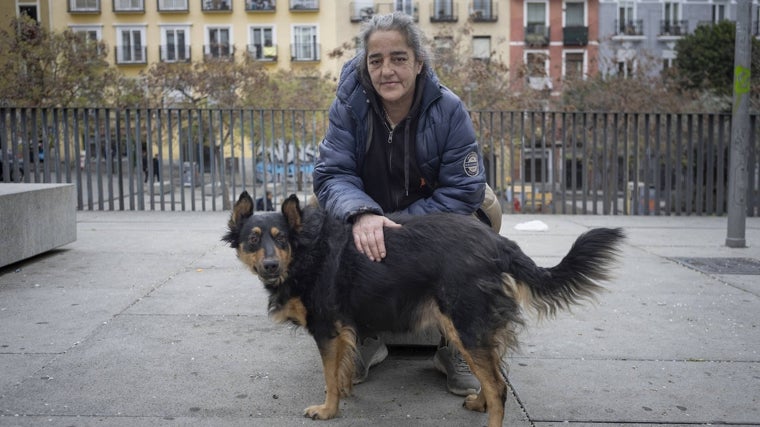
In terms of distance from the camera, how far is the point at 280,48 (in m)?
45.9

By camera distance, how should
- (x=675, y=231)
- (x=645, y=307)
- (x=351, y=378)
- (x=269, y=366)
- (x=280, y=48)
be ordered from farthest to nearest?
(x=280, y=48)
(x=675, y=231)
(x=645, y=307)
(x=269, y=366)
(x=351, y=378)

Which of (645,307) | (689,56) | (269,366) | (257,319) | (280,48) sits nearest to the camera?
(269,366)

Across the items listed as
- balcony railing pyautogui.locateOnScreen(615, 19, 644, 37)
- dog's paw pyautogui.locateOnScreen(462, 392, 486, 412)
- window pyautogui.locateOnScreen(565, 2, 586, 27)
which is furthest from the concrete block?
window pyautogui.locateOnScreen(565, 2, 586, 27)

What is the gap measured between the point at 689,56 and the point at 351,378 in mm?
36826

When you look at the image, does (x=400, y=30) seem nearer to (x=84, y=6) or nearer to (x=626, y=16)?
(x=84, y=6)

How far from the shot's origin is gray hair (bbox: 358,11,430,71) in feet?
12.7

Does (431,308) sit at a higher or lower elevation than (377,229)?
lower

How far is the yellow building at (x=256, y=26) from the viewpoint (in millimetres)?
40625

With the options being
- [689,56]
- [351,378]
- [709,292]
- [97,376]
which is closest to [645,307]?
[709,292]

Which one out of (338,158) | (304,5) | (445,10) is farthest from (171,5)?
(338,158)

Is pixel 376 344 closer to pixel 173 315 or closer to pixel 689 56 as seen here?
pixel 173 315

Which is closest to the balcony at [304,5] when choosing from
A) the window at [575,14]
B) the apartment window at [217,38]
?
the apartment window at [217,38]

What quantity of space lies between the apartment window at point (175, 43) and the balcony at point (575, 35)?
25.5m

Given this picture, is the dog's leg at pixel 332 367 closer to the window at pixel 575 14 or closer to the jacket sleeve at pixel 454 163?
the jacket sleeve at pixel 454 163
